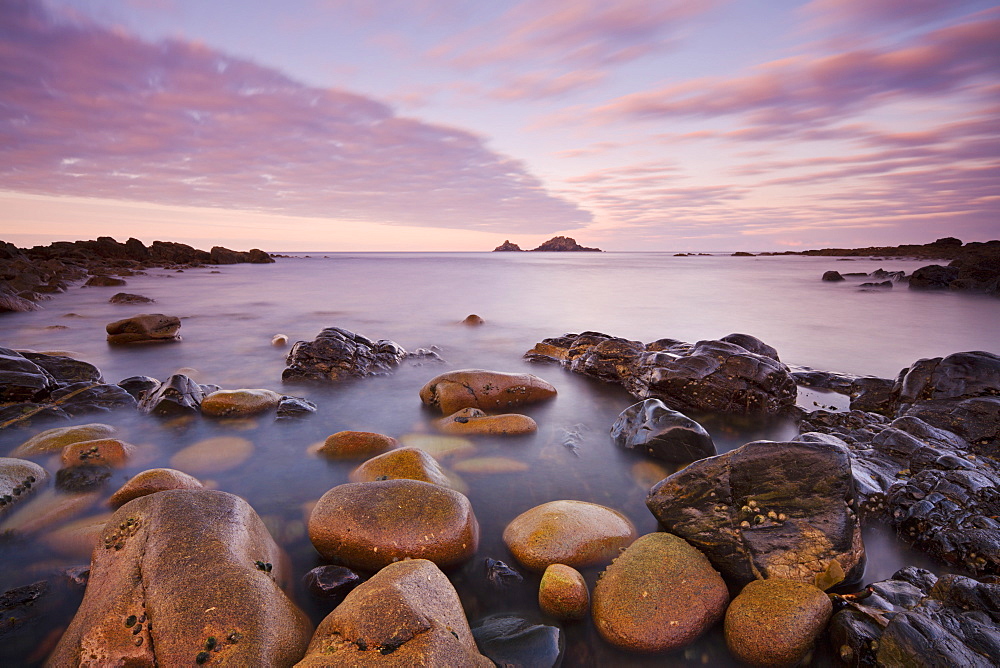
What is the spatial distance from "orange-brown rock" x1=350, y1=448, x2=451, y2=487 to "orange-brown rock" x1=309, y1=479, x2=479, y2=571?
1.94 feet

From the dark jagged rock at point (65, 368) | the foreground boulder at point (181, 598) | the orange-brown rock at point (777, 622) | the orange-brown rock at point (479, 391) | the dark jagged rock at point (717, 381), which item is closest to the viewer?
the foreground boulder at point (181, 598)

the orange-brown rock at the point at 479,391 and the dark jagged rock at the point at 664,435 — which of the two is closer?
the dark jagged rock at the point at 664,435

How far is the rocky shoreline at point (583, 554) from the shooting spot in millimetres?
2449

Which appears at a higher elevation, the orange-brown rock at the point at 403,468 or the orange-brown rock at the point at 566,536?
the orange-brown rock at the point at 403,468

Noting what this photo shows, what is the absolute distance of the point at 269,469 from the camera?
493 centimetres

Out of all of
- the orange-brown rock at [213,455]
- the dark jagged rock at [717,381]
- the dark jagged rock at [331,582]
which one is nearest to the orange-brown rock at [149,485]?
the orange-brown rock at [213,455]

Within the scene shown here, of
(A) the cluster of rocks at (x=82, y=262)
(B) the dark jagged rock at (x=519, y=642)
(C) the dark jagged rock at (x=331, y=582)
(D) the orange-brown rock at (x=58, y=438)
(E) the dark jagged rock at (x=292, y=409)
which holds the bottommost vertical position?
(B) the dark jagged rock at (x=519, y=642)

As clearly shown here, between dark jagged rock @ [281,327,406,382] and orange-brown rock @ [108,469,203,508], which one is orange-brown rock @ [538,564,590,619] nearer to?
orange-brown rock @ [108,469,203,508]

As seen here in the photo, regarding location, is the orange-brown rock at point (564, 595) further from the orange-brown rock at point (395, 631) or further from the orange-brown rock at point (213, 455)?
the orange-brown rock at point (213, 455)

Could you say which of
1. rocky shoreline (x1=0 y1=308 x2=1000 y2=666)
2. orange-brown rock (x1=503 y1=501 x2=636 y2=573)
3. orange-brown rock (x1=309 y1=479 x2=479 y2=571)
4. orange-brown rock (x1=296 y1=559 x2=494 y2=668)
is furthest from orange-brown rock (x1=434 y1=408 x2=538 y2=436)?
orange-brown rock (x1=296 y1=559 x2=494 y2=668)

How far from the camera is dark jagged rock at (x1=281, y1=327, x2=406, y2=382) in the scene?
8.44 metres

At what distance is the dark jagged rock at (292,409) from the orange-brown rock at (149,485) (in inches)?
85.5

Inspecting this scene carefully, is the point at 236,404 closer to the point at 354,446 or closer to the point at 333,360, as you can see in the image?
the point at 354,446

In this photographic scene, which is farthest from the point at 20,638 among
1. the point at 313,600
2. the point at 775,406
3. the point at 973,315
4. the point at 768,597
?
the point at 973,315
